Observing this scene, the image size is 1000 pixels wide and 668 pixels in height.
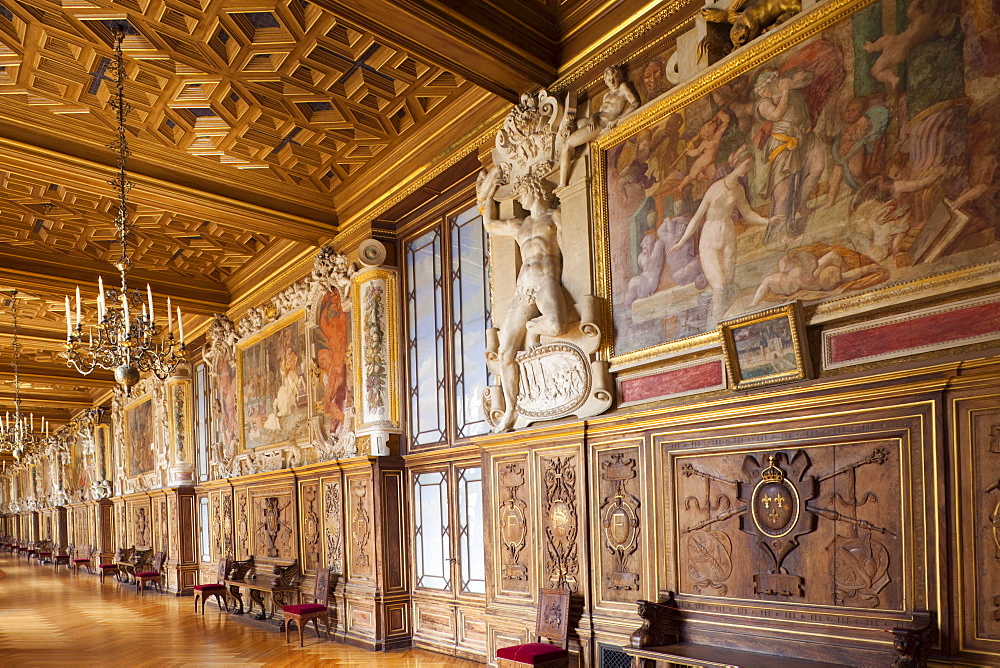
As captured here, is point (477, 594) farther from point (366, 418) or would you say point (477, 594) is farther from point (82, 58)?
point (82, 58)

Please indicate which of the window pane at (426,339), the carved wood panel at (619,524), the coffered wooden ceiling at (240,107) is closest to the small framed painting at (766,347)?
the carved wood panel at (619,524)

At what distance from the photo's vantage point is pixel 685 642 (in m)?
5.32

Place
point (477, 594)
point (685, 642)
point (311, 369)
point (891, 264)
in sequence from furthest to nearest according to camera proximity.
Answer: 1. point (311, 369)
2. point (477, 594)
3. point (685, 642)
4. point (891, 264)

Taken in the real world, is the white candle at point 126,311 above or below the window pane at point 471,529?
above

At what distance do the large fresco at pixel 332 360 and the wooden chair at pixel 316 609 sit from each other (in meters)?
2.07

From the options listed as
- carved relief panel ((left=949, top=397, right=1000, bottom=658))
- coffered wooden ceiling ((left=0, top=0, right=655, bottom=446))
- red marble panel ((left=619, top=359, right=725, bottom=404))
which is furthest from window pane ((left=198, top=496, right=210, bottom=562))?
carved relief panel ((left=949, top=397, right=1000, bottom=658))

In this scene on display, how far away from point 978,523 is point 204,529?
15990 millimetres

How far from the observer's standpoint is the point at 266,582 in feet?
39.8

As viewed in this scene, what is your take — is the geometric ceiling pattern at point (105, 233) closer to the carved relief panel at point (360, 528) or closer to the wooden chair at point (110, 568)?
the carved relief panel at point (360, 528)

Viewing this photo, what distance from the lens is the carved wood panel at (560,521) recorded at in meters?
6.38

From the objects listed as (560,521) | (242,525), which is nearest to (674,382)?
(560,521)

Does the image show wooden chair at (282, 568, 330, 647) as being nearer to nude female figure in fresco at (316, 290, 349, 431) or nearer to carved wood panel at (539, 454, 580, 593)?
nude female figure in fresco at (316, 290, 349, 431)

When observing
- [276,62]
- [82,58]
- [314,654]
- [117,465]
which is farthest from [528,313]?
[117,465]

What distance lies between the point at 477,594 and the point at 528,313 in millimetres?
3487
